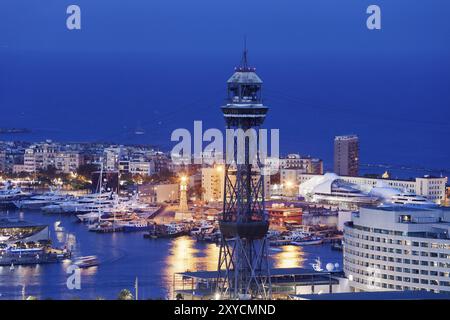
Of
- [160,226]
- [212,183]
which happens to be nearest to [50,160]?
[212,183]

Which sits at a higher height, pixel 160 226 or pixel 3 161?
pixel 3 161

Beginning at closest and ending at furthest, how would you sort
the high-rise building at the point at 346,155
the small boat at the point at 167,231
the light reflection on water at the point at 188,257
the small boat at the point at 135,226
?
the light reflection on water at the point at 188,257 → the small boat at the point at 167,231 → the small boat at the point at 135,226 → the high-rise building at the point at 346,155

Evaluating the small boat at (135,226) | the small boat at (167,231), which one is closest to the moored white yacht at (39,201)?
the small boat at (135,226)

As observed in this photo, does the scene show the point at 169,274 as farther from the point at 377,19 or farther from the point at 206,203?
the point at 206,203

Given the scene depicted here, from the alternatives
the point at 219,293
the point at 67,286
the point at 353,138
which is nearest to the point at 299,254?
the point at 67,286

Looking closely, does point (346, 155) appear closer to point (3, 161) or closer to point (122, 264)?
point (3, 161)

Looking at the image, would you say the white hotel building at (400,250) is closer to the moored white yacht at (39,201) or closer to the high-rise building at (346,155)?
the moored white yacht at (39,201)
